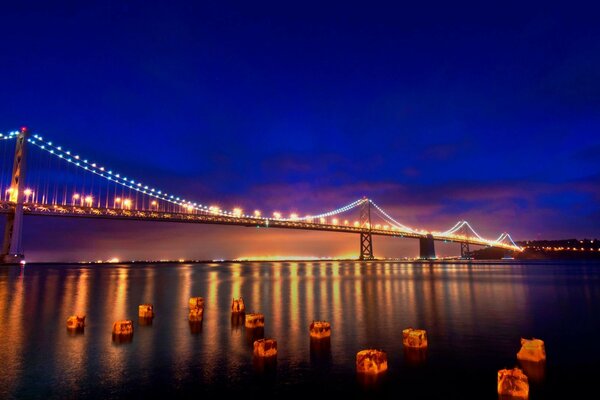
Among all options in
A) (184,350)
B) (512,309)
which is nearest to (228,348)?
(184,350)

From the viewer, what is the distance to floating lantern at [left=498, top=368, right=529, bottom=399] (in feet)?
21.8

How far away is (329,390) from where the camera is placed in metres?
7.30

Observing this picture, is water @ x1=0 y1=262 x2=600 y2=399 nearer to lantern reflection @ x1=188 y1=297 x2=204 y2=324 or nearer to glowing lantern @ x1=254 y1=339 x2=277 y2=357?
glowing lantern @ x1=254 y1=339 x2=277 y2=357

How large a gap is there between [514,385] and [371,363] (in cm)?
244

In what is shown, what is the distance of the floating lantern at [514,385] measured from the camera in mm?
6656

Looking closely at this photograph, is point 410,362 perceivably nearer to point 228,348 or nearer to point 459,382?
point 459,382

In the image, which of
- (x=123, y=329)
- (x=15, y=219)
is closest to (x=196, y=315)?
(x=123, y=329)

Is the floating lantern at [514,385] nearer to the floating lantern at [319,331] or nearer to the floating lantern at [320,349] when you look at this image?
the floating lantern at [320,349]

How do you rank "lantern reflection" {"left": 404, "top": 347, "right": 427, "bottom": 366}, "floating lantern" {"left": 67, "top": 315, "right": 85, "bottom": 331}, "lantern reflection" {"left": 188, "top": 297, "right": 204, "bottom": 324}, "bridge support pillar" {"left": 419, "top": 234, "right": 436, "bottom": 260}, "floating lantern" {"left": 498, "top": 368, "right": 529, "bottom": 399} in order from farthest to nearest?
1. "bridge support pillar" {"left": 419, "top": 234, "right": 436, "bottom": 260}
2. "lantern reflection" {"left": 188, "top": 297, "right": 204, "bottom": 324}
3. "floating lantern" {"left": 67, "top": 315, "right": 85, "bottom": 331}
4. "lantern reflection" {"left": 404, "top": 347, "right": 427, "bottom": 366}
5. "floating lantern" {"left": 498, "top": 368, "right": 529, "bottom": 399}

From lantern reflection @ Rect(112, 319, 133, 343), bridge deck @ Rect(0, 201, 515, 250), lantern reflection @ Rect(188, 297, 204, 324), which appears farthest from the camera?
bridge deck @ Rect(0, 201, 515, 250)

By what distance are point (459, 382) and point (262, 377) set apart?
3.62 m

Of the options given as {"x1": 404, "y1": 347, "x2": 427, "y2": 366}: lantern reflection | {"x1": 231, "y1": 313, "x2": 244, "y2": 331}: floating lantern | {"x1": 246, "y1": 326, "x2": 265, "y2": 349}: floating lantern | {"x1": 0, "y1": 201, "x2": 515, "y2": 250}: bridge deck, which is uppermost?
{"x1": 0, "y1": 201, "x2": 515, "y2": 250}: bridge deck

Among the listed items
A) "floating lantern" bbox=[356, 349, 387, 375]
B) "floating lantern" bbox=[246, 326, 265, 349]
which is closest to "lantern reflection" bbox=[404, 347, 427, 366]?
"floating lantern" bbox=[356, 349, 387, 375]

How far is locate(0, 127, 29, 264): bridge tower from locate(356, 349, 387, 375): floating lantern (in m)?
52.2
